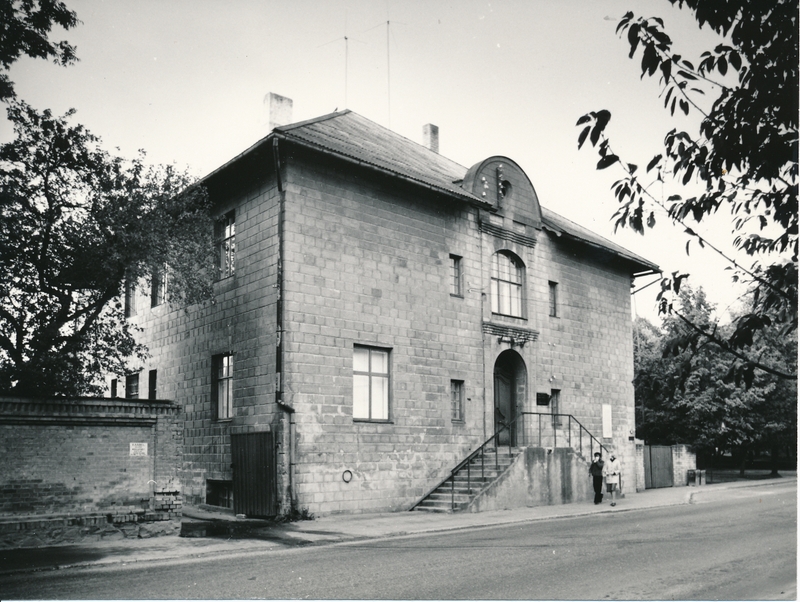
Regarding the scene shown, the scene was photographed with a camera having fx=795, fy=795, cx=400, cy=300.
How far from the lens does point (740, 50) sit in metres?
5.62

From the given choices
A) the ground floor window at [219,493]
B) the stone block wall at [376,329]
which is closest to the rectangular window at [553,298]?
the stone block wall at [376,329]

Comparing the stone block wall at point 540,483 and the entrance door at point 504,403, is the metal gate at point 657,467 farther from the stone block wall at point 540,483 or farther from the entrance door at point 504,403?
the entrance door at point 504,403

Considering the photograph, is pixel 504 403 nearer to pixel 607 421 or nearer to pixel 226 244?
pixel 607 421

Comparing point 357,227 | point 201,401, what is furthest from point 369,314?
point 201,401

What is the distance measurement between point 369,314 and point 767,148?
1444 centimetres

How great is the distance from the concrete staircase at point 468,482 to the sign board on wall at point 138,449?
7.33 meters

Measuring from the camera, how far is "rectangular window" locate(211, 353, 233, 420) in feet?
65.1

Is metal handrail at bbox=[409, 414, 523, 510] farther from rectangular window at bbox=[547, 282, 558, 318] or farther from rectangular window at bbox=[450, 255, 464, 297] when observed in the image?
rectangular window at bbox=[547, 282, 558, 318]

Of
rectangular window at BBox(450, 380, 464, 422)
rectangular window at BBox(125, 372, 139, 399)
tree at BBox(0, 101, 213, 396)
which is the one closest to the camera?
tree at BBox(0, 101, 213, 396)

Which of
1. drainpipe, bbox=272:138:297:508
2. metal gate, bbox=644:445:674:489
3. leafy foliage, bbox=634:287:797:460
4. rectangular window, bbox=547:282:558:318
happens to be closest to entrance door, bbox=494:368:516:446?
rectangular window, bbox=547:282:558:318

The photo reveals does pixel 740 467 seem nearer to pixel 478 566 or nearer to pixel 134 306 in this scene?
pixel 134 306

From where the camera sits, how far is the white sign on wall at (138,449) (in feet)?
47.9

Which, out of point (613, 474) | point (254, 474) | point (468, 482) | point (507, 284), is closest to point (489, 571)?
point (254, 474)

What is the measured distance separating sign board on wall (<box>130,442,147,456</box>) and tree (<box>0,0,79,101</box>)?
639 centimetres
